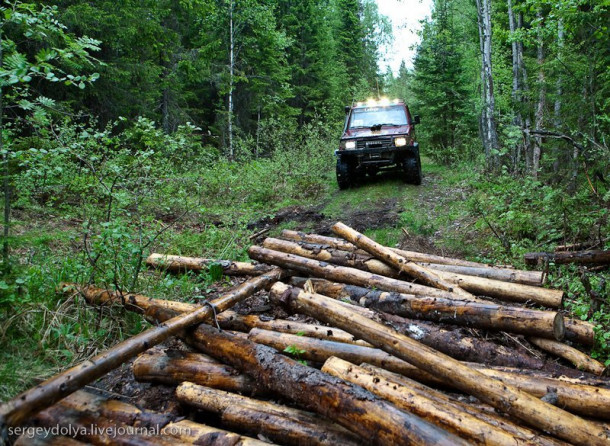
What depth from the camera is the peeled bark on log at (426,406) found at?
2.03 metres

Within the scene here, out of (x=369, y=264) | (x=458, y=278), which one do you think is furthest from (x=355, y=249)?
(x=458, y=278)

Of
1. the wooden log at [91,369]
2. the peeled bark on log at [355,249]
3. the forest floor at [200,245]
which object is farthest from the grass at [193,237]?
the peeled bark on log at [355,249]

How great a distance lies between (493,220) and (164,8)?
15272mm

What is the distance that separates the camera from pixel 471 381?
2.44 metres

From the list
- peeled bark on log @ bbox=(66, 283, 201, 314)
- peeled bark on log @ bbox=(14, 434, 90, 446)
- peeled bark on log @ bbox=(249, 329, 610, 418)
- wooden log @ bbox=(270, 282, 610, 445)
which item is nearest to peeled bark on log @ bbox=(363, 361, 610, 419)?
peeled bark on log @ bbox=(249, 329, 610, 418)

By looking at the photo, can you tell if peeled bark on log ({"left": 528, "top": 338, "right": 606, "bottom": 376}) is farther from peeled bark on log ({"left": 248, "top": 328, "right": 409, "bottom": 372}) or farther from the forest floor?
peeled bark on log ({"left": 248, "top": 328, "right": 409, "bottom": 372})

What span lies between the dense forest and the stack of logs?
0.57 metres

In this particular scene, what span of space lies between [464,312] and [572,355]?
2.85ft

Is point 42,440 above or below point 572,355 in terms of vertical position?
above

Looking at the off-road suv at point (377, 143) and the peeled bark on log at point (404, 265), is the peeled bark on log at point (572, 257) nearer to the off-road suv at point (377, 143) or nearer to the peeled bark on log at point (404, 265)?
the peeled bark on log at point (404, 265)

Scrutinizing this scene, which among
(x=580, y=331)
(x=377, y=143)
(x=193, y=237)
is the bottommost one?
(x=580, y=331)

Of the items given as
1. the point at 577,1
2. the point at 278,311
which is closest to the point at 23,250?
the point at 278,311

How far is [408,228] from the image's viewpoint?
7.12 m

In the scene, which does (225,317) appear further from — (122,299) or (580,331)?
(580,331)
